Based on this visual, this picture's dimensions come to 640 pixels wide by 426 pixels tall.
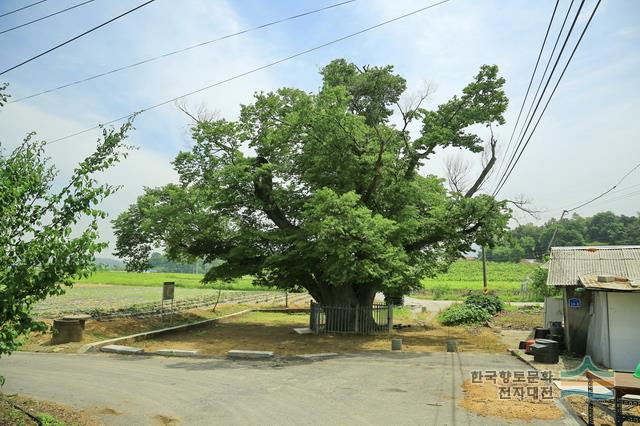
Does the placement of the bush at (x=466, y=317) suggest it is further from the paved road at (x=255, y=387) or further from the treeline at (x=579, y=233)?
the treeline at (x=579, y=233)

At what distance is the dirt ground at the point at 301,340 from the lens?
18.7m

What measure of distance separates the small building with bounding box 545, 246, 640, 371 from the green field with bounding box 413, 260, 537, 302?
3357 cm

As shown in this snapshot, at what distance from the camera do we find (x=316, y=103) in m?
21.5

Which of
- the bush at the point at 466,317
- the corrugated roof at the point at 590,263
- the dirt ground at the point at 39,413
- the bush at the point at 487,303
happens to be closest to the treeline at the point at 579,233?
the bush at the point at 487,303

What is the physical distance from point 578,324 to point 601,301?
2.15m

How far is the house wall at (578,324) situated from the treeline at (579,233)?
102542 mm

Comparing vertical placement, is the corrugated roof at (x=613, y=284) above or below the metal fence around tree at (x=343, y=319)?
above

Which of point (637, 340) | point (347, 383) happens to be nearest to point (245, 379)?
point (347, 383)

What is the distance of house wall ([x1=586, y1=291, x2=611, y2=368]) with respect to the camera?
579 inches

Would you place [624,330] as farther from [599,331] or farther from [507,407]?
[507,407]

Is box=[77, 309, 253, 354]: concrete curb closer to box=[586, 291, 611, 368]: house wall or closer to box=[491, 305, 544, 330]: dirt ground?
box=[586, 291, 611, 368]: house wall

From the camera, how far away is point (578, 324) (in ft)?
55.9

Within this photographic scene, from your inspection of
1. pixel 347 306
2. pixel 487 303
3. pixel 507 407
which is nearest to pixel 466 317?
pixel 487 303

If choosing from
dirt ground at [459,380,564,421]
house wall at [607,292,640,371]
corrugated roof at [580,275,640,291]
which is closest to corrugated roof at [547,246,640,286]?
corrugated roof at [580,275,640,291]
